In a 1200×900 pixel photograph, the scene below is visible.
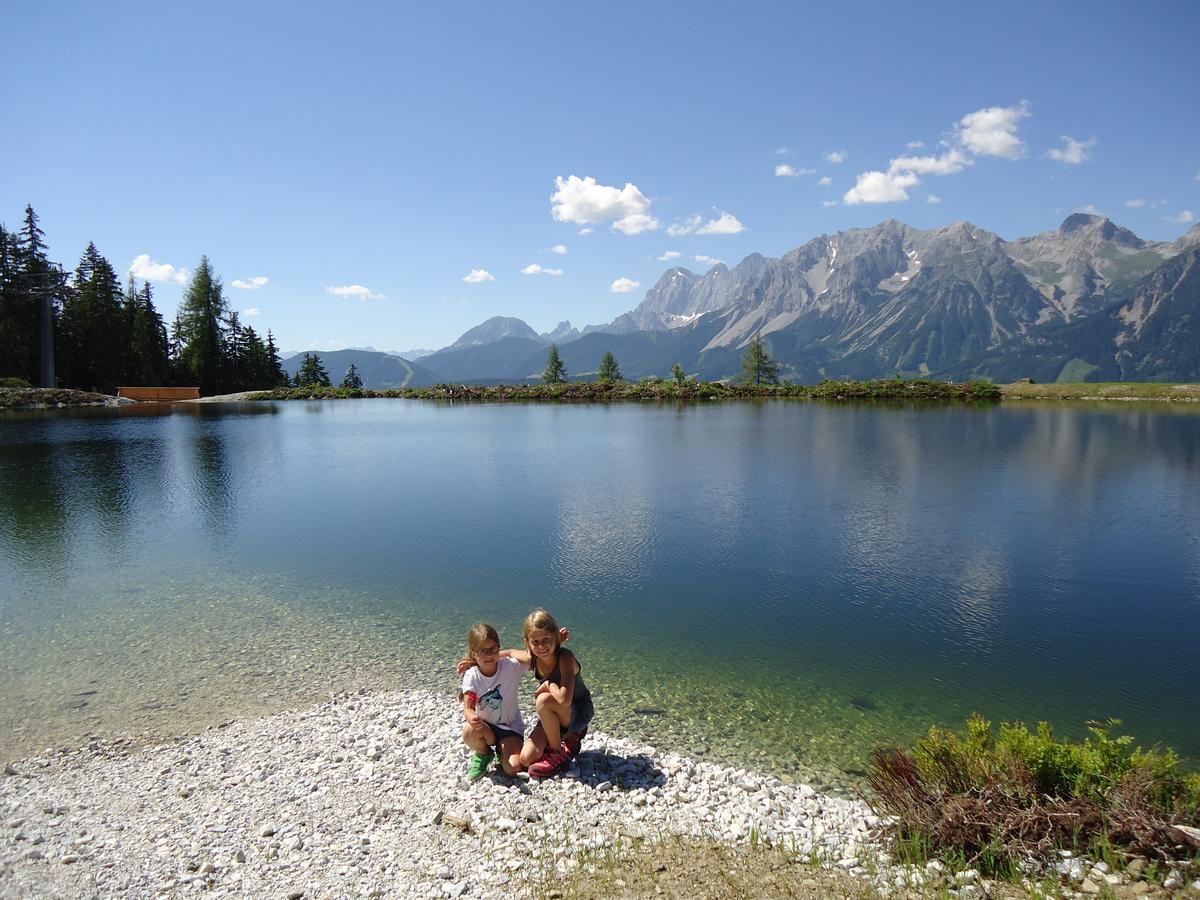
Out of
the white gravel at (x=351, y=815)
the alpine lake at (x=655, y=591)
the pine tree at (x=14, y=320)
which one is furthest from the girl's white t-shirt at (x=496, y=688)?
the pine tree at (x=14, y=320)

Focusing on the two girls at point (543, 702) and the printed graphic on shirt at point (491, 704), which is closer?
the two girls at point (543, 702)

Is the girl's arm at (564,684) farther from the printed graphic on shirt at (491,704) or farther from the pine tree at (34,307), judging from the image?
the pine tree at (34,307)

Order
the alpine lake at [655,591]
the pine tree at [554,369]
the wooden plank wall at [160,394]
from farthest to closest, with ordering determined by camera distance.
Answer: the pine tree at [554,369], the wooden plank wall at [160,394], the alpine lake at [655,591]

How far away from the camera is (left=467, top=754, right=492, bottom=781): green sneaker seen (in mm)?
7797

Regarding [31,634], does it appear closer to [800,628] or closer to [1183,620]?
[800,628]

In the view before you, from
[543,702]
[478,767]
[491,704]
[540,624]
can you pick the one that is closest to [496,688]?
[491,704]

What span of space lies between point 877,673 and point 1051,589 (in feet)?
26.2

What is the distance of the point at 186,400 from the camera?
102125 mm

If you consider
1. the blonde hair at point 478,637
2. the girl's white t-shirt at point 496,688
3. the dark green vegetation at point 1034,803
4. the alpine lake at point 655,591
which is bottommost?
the alpine lake at point 655,591

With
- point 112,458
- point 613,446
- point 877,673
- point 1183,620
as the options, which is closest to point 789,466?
point 613,446

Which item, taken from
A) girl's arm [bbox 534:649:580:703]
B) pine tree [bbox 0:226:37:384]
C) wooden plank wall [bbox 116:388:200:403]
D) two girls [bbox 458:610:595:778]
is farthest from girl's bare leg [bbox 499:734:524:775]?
wooden plank wall [bbox 116:388:200:403]

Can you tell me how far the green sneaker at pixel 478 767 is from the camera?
25.6ft

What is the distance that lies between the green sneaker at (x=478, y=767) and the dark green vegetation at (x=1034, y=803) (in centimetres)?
480

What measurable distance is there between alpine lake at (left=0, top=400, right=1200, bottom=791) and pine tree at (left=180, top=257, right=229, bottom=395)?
83.3 metres
